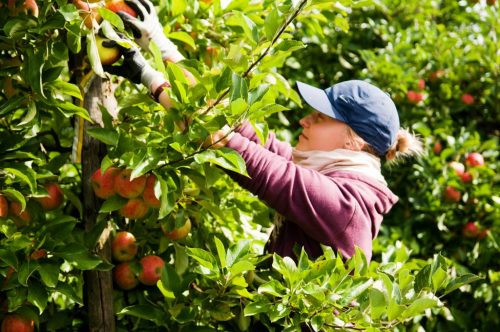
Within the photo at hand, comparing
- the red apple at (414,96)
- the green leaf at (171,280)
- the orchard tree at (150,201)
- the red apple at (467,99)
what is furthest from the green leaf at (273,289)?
the red apple at (467,99)

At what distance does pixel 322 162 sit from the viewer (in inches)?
72.2

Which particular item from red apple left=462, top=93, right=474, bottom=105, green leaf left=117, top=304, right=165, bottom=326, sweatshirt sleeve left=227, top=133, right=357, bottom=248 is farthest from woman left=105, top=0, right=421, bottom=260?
red apple left=462, top=93, right=474, bottom=105

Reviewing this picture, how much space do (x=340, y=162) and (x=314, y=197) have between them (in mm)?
197

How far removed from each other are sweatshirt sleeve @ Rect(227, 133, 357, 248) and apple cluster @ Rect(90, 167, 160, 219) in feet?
0.64

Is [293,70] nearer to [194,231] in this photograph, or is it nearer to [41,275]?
[194,231]

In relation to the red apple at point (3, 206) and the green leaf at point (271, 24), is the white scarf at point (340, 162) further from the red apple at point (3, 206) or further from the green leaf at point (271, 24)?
the red apple at point (3, 206)

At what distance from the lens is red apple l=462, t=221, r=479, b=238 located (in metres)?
3.04

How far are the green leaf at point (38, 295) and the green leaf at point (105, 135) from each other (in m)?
0.36

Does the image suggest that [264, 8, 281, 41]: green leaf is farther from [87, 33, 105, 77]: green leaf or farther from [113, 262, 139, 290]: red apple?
[113, 262, 139, 290]: red apple

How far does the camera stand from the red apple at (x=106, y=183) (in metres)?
1.67

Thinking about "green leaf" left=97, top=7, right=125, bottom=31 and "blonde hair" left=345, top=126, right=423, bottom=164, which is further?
"blonde hair" left=345, top=126, right=423, bottom=164

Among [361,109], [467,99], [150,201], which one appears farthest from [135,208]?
[467,99]

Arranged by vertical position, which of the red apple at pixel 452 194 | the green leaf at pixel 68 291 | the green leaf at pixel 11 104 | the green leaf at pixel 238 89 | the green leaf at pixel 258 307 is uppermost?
the green leaf at pixel 238 89

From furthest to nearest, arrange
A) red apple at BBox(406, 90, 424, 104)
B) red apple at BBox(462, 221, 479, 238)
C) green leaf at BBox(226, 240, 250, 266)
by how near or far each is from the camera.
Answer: red apple at BBox(406, 90, 424, 104), red apple at BBox(462, 221, 479, 238), green leaf at BBox(226, 240, 250, 266)
